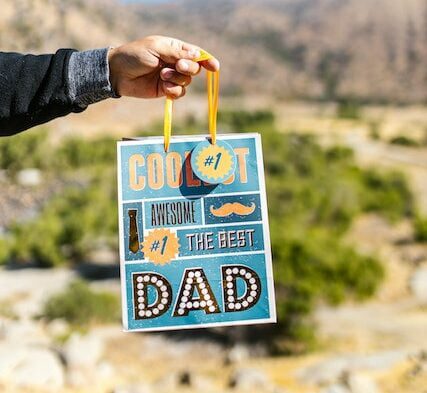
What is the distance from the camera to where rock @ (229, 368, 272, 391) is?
5086 mm

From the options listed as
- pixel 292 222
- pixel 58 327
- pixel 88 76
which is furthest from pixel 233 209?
pixel 292 222

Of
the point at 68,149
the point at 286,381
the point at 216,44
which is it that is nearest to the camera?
the point at 286,381

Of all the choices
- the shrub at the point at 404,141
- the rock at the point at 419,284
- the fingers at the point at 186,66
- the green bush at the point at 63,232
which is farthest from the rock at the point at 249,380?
the shrub at the point at 404,141

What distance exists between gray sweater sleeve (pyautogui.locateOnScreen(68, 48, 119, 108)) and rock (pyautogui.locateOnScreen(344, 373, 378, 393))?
3870 mm

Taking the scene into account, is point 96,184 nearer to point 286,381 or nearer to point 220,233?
point 286,381

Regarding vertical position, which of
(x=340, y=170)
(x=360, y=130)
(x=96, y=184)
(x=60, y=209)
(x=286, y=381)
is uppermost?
(x=360, y=130)

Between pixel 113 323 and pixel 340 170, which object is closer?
pixel 113 323

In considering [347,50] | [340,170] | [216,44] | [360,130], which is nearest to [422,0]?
[347,50]

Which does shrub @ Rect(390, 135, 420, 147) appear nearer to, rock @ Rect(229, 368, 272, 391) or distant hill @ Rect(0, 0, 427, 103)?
rock @ Rect(229, 368, 272, 391)

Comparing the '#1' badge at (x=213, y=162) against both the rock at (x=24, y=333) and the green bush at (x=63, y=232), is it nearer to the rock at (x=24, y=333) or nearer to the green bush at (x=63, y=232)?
the rock at (x=24, y=333)

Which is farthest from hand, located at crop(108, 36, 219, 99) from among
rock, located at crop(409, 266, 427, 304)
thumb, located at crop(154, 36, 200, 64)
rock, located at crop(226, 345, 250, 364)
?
rock, located at crop(409, 266, 427, 304)

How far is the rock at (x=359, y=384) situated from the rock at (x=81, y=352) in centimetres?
194

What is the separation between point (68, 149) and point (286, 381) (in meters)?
10.8

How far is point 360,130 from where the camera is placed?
30.5 metres
